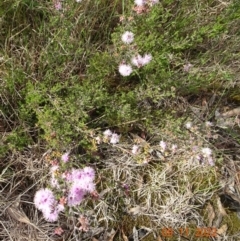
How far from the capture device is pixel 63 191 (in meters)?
2.11

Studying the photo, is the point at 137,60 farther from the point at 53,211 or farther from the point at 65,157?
the point at 53,211

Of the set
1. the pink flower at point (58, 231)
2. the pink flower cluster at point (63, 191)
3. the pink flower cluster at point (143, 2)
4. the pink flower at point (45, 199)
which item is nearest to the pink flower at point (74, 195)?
the pink flower cluster at point (63, 191)

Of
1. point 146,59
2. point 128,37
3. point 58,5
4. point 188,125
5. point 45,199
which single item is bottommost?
point 188,125

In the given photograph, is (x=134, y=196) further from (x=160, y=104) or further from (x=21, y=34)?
(x=21, y=34)

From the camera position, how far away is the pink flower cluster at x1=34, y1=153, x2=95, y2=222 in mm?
2105

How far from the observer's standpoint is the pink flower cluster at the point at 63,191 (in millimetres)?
2105

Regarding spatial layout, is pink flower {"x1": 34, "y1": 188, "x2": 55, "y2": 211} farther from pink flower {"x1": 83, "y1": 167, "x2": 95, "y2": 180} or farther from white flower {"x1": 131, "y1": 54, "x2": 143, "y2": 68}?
white flower {"x1": 131, "y1": 54, "x2": 143, "y2": 68}

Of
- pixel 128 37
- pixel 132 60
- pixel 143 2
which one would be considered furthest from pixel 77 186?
pixel 143 2

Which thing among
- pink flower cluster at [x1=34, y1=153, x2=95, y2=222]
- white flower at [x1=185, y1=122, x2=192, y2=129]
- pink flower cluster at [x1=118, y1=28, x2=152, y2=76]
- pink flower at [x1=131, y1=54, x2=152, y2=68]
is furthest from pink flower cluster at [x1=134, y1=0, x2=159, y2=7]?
pink flower cluster at [x1=34, y1=153, x2=95, y2=222]

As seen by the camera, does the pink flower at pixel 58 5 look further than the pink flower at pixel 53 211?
Yes

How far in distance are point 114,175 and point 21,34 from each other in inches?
51.8

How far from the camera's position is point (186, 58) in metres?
2.96

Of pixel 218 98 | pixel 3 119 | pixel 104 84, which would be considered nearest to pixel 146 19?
pixel 104 84

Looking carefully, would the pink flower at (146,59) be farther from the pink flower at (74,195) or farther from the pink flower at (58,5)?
the pink flower at (74,195)
